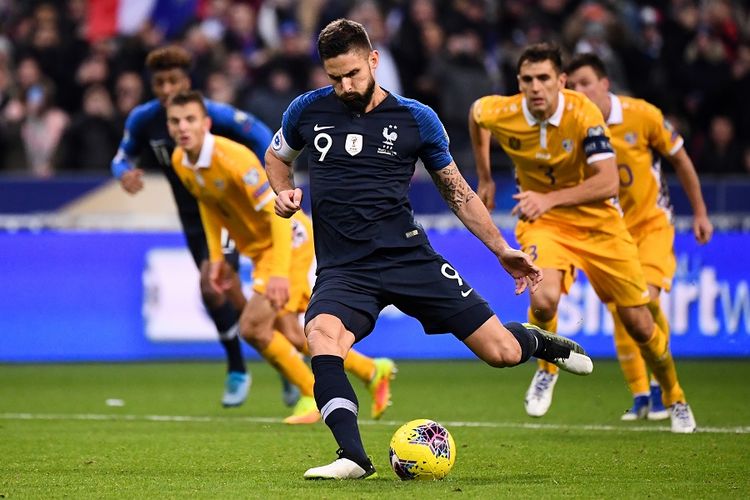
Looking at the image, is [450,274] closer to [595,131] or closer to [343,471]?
[343,471]

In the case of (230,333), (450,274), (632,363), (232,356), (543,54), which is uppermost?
(543,54)

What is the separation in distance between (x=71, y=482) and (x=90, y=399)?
16.8ft

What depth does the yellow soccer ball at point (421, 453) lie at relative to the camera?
714 cm

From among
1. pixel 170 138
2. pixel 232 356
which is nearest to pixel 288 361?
pixel 232 356

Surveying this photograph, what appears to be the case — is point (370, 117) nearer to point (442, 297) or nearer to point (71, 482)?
point (442, 297)

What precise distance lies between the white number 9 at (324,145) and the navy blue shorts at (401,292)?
0.57 meters

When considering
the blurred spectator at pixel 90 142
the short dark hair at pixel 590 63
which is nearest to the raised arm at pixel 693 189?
the short dark hair at pixel 590 63

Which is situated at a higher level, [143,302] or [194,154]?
[194,154]

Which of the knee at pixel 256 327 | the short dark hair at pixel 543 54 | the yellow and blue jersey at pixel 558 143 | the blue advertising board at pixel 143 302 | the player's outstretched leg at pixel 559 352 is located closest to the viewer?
the player's outstretched leg at pixel 559 352

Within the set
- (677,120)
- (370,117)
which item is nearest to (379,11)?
(677,120)

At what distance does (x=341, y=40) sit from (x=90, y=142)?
10.9 metres

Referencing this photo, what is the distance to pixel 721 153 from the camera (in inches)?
709

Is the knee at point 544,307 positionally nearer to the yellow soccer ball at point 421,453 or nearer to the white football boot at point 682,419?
the white football boot at point 682,419

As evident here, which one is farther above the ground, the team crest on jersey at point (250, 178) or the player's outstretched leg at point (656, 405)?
the team crest on jersey at point (250, 178)
